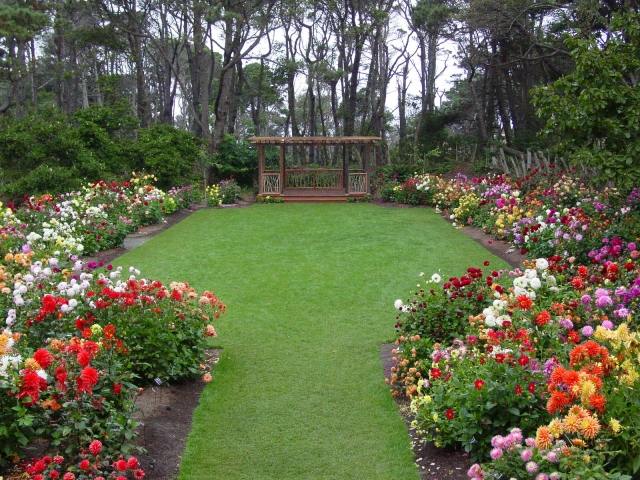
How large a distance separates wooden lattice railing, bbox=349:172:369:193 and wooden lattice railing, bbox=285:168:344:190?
1.09 meters

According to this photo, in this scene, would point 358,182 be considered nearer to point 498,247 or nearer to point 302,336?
point 498,247

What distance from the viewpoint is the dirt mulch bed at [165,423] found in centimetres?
387

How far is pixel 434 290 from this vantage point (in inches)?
218

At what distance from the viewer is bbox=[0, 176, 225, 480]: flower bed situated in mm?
3186

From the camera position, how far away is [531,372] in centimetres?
351

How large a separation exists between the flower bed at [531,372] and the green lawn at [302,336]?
448 millimetres

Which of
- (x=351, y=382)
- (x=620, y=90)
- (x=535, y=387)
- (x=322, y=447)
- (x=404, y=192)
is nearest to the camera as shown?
(x=535, y=387)

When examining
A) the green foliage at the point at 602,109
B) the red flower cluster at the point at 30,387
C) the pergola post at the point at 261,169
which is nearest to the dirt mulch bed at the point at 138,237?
the pergola post at the point at 261,169

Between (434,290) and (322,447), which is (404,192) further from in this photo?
(322,447)

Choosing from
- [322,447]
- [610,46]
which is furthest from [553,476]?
[610,46]


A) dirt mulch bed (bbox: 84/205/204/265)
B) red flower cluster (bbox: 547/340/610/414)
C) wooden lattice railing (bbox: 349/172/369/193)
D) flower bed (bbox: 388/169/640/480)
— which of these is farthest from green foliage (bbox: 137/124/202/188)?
red flower cluster (bbox: 547/340/610/414)

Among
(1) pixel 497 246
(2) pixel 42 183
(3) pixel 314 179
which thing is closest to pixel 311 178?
(3) pixel 314 179

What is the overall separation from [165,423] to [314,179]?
1738 centimetres

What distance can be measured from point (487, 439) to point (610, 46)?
6.06 meters
